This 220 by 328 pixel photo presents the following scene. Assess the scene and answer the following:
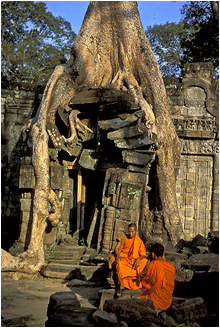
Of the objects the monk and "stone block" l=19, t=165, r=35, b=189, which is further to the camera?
"stone block" l=19, t=165, r=35, b=189

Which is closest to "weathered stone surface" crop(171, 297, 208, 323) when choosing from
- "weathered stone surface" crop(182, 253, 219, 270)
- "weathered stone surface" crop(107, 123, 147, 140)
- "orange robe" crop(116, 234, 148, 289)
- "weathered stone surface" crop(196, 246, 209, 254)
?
"orange robe" crop(116, 234, 148, 289)

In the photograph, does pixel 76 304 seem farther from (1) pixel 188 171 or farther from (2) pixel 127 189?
(1) pixel 188 171

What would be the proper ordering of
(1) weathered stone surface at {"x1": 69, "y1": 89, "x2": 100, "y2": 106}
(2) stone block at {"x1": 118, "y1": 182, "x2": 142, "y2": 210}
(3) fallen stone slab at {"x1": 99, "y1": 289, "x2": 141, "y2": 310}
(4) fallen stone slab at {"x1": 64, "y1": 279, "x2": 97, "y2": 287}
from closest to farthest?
(3) fallen stone slab at {"x1": 99, "y1": 289, "x2": 141, "y2": 310} < (4) fallen stone slab at {"x1": 64, "y1": 279, "x2": 97, "y2": 287} < (2) stone block at {"x1": 118, "y1": 182, "x2": 142, "y2": 210} < (1) weathered stone surface at {"x1": 69, "y1": 89, "x2": 100, "y2": 106}

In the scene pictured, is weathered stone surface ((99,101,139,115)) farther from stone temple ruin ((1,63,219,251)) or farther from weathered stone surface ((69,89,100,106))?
weathered stone surface ((69,89,100,106))

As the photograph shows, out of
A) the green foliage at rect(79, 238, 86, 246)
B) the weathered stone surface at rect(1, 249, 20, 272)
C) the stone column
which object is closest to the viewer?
the weathered stone surface at rect(1, 249, 20, 272)

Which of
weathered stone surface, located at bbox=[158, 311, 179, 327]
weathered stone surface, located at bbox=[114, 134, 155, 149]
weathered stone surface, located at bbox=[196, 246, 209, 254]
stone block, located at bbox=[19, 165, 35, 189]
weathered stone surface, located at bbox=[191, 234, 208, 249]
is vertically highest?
weathered stone surface, located at bbox=[114, 134, 155, 149]

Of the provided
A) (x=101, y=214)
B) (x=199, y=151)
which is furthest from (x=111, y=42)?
(x=101, y=214)

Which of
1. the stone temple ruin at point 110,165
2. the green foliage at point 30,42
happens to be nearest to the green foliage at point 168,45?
the green foliage at point 30,42

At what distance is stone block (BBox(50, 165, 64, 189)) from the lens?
7754mm

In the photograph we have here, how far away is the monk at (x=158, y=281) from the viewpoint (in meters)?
4.80

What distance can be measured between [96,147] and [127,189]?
1.67m

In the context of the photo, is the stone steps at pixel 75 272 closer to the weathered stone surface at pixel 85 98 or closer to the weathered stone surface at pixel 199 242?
the weathered stone surface at pixel 199 242

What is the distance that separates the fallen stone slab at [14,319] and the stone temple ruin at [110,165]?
2625 millimetres

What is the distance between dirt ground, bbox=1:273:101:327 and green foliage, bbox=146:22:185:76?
15714mm
